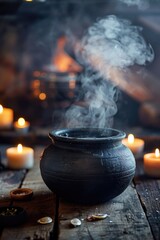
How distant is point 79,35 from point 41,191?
2.48 m

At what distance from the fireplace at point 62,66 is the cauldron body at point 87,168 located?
1590 millimetres

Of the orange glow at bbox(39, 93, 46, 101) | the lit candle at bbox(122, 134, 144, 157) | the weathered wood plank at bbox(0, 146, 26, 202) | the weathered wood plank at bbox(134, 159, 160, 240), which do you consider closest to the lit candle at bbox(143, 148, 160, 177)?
the weathered wood plank at bbox(134, 159, 160, 240)

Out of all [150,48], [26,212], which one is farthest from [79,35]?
[26,212]

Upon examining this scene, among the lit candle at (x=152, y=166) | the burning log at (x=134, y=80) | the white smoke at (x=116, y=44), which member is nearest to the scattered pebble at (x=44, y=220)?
the lit candle at (x=152, y=166)

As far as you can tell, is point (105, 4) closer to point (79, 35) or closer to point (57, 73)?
point (79, 35)

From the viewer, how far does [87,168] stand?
2373 mm

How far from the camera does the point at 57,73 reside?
4.70 metres

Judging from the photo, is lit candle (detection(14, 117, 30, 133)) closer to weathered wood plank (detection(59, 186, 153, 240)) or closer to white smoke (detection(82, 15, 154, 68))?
white smoke (detection(82, 15, 154, 68))

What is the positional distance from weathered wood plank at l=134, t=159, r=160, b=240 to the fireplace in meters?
1.19

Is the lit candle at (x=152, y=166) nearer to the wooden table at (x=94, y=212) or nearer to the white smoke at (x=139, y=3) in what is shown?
the wooden table at (x=94, y=212)

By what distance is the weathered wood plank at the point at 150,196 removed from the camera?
7.22 feet

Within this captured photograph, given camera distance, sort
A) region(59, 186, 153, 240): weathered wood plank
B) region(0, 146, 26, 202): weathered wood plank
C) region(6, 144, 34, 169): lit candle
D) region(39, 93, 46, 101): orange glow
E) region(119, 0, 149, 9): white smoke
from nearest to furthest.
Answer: region(59, 186, 153, 240): weathered wood plank
region(0, 146, 26, 202): weathered wood plank
region(6, 144, 34, 169): lit candle
region(119, 0, 149, 9): white smoke
region(39, 93, 46, 101): orange glow

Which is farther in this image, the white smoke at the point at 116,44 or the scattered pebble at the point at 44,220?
the white smoke at the point at 116,44

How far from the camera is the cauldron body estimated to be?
2371 mm
